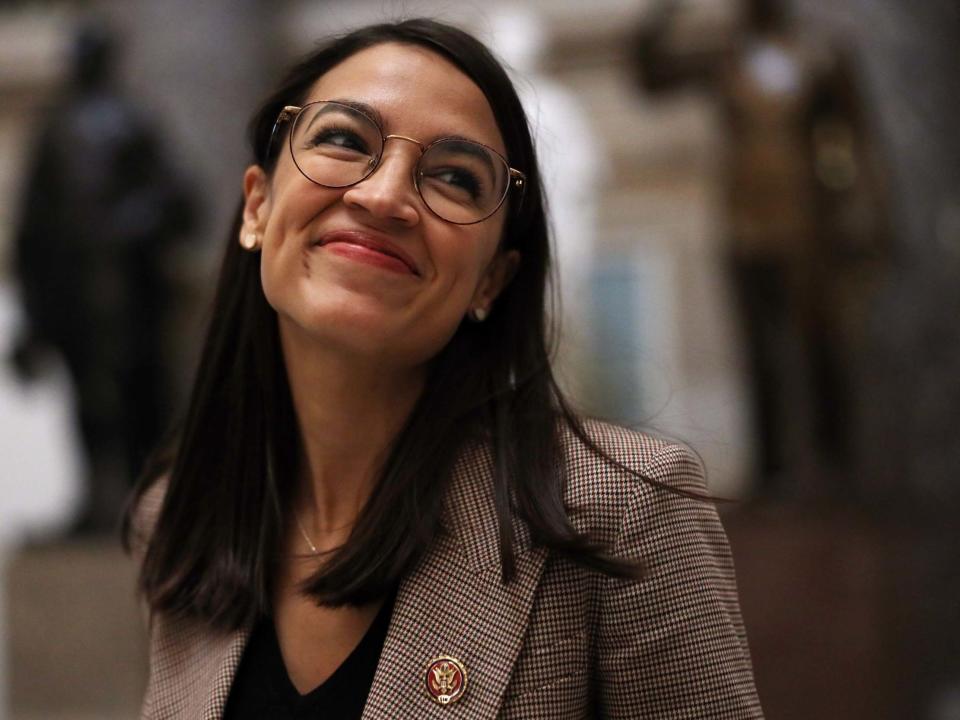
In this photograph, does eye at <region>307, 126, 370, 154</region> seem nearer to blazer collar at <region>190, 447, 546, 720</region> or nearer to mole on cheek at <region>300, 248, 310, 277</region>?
mole on cheek at <region>300, 248, 310, 277</region>

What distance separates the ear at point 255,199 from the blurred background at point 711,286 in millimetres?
760

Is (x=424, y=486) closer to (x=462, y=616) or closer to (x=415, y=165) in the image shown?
(x=462, y=616)

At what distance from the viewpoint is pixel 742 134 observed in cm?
432

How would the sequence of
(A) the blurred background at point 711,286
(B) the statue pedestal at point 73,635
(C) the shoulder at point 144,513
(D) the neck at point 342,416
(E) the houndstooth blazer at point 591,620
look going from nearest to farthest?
(E) the houndstooth blazer at point 591,620
(D) the neck at point 342,416
(C) the shoulder at point 144,513
(A) the blurred background at point 711,286
(B) the statue pedestal at point 73,635

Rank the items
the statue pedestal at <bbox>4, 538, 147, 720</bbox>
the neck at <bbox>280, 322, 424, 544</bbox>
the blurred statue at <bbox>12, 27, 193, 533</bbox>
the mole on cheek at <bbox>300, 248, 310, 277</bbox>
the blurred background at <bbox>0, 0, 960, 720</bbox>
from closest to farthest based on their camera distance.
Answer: the mole on cheek at <bbox>300, 248, 310, 277</bbox> → the neck at <bbox>280, 322, 424, 544</bbox> → the blurred background at <bbox>0, 0, 960, 720</bbox> → the statue pedestal at <bbox>4, 538, 147, 720</bbox> → the blurred statue at <bbox>12, 27, 193, 533</bbox>

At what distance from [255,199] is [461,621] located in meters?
0.65

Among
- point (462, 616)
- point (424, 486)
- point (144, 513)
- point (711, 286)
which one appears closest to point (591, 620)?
point (462, 616)

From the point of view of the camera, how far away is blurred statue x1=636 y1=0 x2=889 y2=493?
14.0ft

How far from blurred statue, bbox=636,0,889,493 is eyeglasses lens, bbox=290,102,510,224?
299 cm

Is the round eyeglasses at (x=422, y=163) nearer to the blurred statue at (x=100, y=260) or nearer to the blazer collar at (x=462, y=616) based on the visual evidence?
the blazer collar at (x=462, y=616)

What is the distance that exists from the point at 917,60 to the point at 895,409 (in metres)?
1.77

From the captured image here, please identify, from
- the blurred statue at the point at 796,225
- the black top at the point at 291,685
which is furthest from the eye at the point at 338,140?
the blurred statue at the point at 796,225

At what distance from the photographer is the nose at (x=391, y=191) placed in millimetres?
1438

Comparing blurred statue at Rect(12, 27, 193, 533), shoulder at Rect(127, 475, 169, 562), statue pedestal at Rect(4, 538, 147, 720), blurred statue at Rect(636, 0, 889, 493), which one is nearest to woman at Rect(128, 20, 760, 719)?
shoulder at Rect(127, 475, 169, 562)
